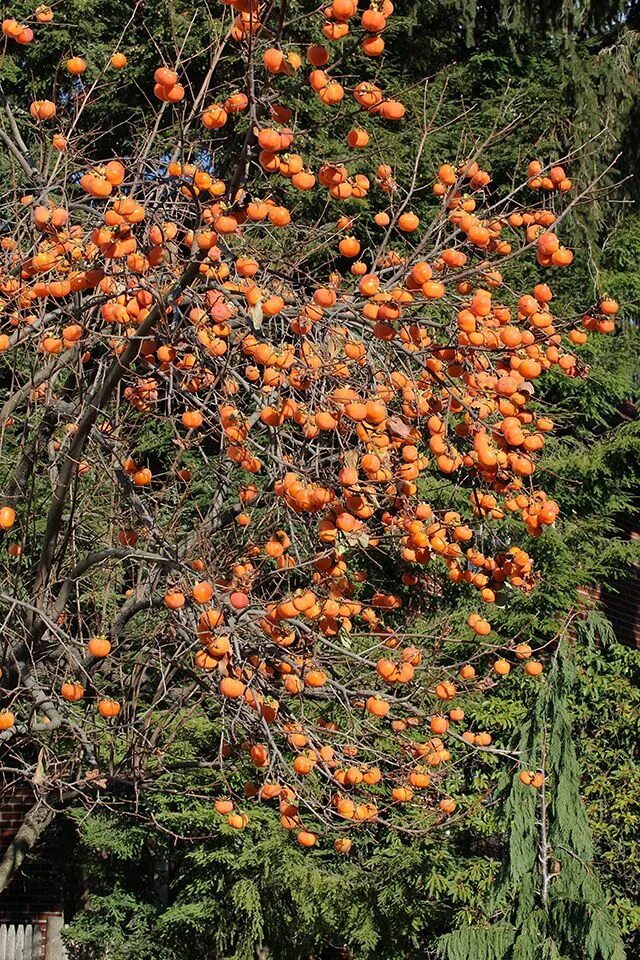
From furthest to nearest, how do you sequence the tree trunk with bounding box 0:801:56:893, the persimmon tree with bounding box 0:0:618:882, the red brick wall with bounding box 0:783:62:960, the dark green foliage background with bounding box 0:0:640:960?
the red brick wall with bounding box 0:783:62:960, the dark green foliage background with bounding box 0:0:640:960, the tree trunk with bounding box 0:801:56:893, the persimmon tree with bounding box 0:0:618:882

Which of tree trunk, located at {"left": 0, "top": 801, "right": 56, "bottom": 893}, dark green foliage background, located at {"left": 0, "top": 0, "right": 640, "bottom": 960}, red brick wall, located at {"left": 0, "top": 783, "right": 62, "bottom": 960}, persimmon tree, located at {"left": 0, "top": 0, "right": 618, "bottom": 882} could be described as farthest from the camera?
red brick wall, located at {"left": 0, "top": 783, "right": 62, "bottom": 960}

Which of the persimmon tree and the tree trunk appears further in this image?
the tree trunk

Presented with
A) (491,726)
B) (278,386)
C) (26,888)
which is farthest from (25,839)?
(26,888)

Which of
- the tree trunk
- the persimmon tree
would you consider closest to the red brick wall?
the tree trunk

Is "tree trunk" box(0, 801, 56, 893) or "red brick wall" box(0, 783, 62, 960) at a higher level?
"tree trunk" box(0, 801, 56, 893)

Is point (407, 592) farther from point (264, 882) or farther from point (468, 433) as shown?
point (468, 433)

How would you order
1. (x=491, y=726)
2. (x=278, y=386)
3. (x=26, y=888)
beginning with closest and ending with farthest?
(x=278, y=386)
(x=491, y=726)
(x=26, y=888)

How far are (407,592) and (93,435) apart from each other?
13.7 feet

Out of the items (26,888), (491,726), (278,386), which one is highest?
(278,386)

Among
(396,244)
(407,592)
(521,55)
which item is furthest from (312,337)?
(521,55)

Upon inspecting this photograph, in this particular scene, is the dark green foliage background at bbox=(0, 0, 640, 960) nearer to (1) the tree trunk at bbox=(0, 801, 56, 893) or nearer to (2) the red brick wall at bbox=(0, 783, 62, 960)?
(2) the red brick wall at bbox=(0, 783, 62, 960)

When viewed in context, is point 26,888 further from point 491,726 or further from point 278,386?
point 278,386

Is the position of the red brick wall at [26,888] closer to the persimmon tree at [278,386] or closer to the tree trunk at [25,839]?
the tree trunk at [25,839]

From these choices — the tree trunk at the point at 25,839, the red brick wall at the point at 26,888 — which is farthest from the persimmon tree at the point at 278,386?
the red brick wall at the point at 26,888
